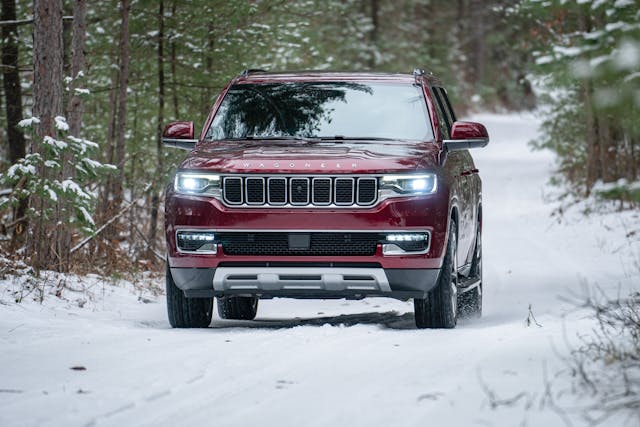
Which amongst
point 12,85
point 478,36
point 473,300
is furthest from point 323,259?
point 478,36

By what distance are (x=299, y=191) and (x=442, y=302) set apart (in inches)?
54.4

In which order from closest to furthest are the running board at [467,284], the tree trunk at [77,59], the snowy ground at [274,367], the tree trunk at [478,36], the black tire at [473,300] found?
the snowy ground at [274,367], the running board at [467,284], the black tire at [473,300], the tree trunk at [77,59], the tree trunk at [478,36]

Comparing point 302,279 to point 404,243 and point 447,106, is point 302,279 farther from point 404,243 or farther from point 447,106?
point 447,106

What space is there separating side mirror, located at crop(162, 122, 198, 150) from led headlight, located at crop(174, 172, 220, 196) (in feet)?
2.83

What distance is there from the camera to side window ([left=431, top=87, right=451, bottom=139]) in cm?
932

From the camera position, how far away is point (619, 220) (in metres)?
19.0

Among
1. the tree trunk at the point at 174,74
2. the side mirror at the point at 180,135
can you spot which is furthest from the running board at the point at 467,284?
the tree trunk at the point at 174,74

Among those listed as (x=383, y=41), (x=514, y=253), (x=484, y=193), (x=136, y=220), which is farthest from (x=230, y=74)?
(x=383, y=41)

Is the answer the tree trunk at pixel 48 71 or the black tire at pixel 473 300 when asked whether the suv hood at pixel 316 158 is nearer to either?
the black tire at pixel 473 300

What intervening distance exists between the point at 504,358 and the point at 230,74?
1108cm

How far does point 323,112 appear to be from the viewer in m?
9.19

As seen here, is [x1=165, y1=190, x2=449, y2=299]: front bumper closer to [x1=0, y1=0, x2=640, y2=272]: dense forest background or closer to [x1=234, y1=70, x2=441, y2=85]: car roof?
[x1=0, y1=0, x2=640, y2=272]: dense forest background

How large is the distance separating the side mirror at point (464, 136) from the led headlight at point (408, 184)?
3.19 ft

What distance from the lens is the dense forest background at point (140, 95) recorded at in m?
9.95
